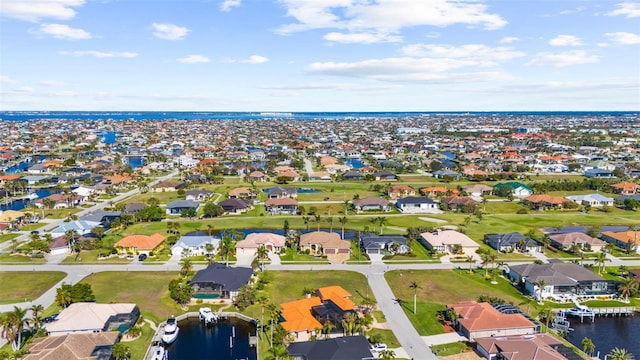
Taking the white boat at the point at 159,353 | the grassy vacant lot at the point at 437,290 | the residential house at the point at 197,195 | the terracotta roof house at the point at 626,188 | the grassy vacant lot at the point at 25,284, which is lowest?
the white boat at the point at 159,353

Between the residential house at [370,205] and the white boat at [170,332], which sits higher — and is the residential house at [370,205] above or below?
above

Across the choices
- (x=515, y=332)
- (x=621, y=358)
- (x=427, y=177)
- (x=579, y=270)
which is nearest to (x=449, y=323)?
(x=515, y=332)

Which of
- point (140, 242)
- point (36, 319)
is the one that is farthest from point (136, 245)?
point (36, 319)

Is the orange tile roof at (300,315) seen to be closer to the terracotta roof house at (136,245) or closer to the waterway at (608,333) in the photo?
the waterway at (608,333)

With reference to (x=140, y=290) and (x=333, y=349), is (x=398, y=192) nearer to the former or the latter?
(x=140, y=290)

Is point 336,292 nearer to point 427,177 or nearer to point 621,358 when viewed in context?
point 621,358

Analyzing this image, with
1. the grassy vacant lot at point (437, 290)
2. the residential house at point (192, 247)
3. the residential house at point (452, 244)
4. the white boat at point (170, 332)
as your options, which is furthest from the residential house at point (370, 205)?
the white boat at point (170, 332)

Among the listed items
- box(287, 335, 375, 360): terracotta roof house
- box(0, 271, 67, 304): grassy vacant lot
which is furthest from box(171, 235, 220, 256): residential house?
box(287, 335, 375, 360): terracotta roof house
